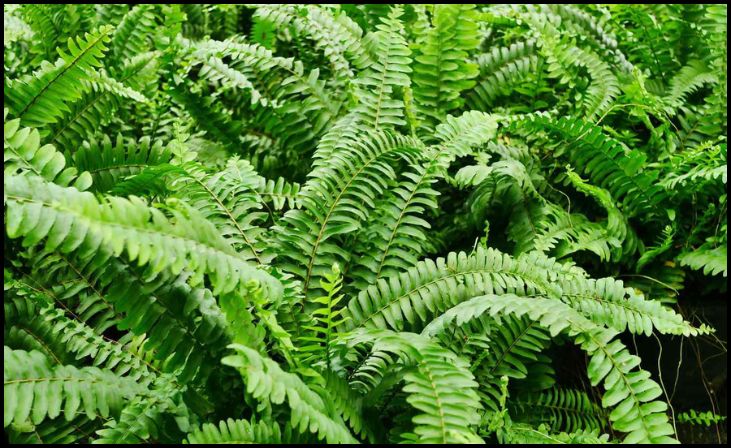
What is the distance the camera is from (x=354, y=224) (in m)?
2.07

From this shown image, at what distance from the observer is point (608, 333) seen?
5.63 ft

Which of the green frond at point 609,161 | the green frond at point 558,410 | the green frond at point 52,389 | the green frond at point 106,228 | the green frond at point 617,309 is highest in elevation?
the green frond at point 106,228

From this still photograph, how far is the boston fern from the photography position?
1.55 meters

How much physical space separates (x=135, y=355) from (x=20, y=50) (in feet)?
6.80

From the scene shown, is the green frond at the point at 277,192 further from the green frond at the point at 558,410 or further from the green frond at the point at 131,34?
the green frond at the point at 131,34

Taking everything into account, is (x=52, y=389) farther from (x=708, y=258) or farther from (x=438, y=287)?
(x=708, y=258)

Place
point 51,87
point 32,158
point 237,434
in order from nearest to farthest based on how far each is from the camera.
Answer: point 237,434 < point 32,158 < point 51,87

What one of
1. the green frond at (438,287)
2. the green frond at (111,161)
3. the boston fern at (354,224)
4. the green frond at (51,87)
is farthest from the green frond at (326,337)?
the green frond at (51,87)

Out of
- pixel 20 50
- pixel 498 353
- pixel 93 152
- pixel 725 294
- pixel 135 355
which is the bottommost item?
pixel 725 294

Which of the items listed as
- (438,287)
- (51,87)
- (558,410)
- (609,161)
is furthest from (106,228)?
(609,161)

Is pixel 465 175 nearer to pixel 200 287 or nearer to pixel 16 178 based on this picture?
pixel 200 287

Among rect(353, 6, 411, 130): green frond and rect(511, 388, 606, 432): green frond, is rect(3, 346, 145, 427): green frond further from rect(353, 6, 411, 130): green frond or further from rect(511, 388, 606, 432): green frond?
rect(353, 6, 411, 130): green frond

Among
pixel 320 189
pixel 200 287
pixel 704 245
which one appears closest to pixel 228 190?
pixel 320 189

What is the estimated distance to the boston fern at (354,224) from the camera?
5.10ft
